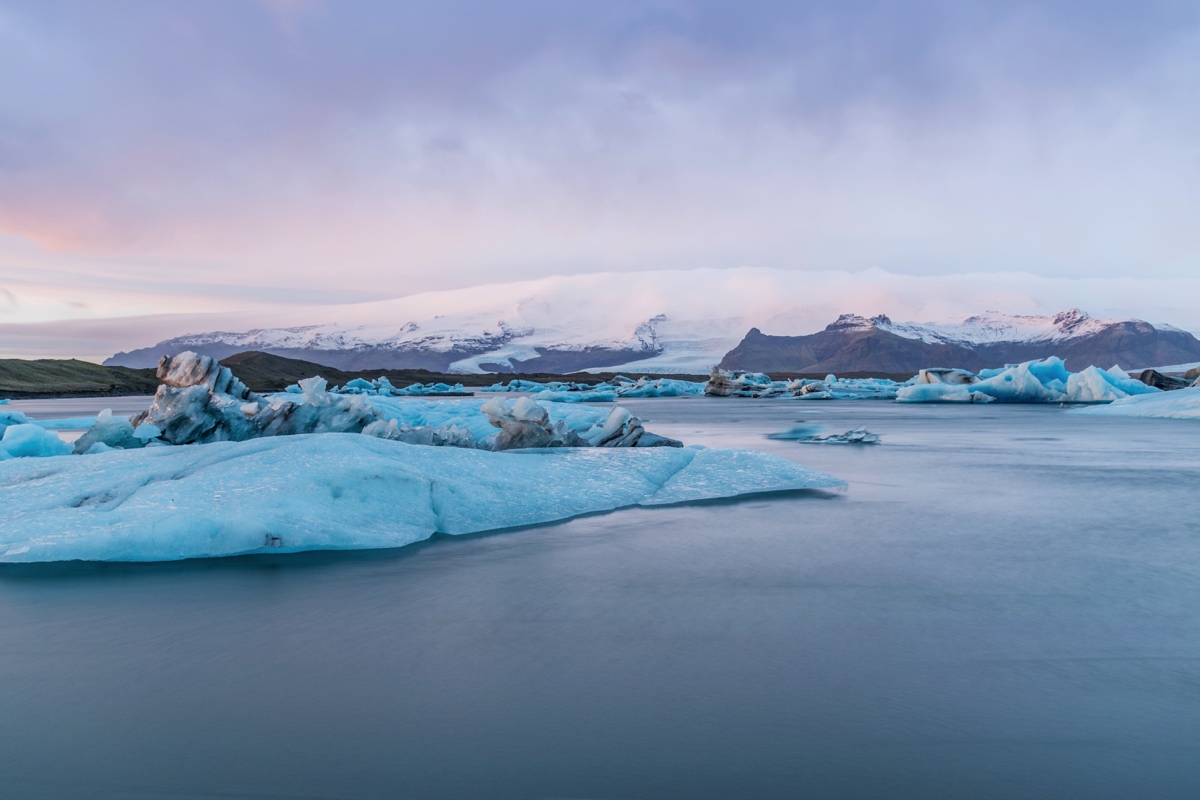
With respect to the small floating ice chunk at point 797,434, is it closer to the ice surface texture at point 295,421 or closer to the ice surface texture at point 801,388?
the ice surface texture at point 295,421

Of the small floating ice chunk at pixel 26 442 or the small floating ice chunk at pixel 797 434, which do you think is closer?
the small floating ice chunk at pixel 26 442

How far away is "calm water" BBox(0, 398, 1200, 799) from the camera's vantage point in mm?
2238

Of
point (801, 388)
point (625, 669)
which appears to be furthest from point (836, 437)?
point (801, 388)

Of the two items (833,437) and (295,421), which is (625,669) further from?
(833,437)

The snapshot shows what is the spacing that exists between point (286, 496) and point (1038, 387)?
3062 cm

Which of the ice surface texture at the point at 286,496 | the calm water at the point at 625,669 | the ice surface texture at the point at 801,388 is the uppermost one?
the ice surface texture at the point at 286,496

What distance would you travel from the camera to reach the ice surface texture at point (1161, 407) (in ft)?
63.1

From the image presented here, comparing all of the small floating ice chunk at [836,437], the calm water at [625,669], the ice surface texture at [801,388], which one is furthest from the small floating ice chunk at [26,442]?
the ice surface texture at [801,388]

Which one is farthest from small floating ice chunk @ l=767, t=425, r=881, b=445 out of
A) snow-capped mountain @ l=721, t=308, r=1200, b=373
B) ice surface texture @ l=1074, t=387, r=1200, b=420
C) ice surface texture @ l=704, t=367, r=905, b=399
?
snow-capped mountain @ l=721, t=308, r=1200, b=373

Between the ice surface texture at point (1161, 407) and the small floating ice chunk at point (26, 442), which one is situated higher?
the small floating ice chunk at point (26, 442)

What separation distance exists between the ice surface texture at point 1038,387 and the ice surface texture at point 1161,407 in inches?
226

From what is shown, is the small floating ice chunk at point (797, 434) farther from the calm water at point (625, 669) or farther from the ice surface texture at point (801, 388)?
the ice surface texture at point (801, 388)

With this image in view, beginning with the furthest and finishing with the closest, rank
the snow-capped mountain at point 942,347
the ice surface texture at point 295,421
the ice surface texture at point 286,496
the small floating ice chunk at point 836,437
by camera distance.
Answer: the snow-capped mountain at point 942,347, the small floating ice chunk at point 836,437, the ice surface texture at point 295,421, the ice surface texture at point 286,496

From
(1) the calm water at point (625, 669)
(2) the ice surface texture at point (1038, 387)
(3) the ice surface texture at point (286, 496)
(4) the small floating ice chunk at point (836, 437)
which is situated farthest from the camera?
(2) the ice surface texture at point (1038, 387)
